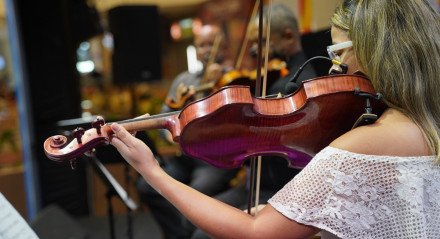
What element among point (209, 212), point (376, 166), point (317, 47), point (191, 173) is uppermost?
point (317, 47)

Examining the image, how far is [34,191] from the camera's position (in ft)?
14.9

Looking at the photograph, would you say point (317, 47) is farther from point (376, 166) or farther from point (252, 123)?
point (376, 166)

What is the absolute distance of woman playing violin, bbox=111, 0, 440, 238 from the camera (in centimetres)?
116

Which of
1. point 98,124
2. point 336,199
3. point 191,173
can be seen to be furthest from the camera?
point 191,173

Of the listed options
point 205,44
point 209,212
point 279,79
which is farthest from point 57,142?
point 205,44

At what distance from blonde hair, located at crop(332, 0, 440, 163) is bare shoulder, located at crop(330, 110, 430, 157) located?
24mm

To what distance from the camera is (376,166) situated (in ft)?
3.81

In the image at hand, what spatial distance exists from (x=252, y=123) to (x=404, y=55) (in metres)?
0.39

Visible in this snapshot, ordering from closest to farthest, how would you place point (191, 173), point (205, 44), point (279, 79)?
1. point (279, 79)
2. point (191, 173)
3. point (205, 44)

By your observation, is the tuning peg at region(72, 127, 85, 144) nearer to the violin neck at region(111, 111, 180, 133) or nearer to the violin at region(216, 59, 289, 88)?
the violin neck at region(111, 111, 180, 133)

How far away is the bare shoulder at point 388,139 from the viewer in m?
1.17

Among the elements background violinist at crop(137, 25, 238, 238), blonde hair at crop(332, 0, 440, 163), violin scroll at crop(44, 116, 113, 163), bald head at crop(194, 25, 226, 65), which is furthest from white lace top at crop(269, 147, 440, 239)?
bald head at crop(194, 25, 226, 65)

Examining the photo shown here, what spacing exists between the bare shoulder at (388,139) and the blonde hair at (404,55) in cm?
2

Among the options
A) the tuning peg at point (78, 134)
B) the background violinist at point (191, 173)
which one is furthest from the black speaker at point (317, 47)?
the tuning peg at point (78, 134)
